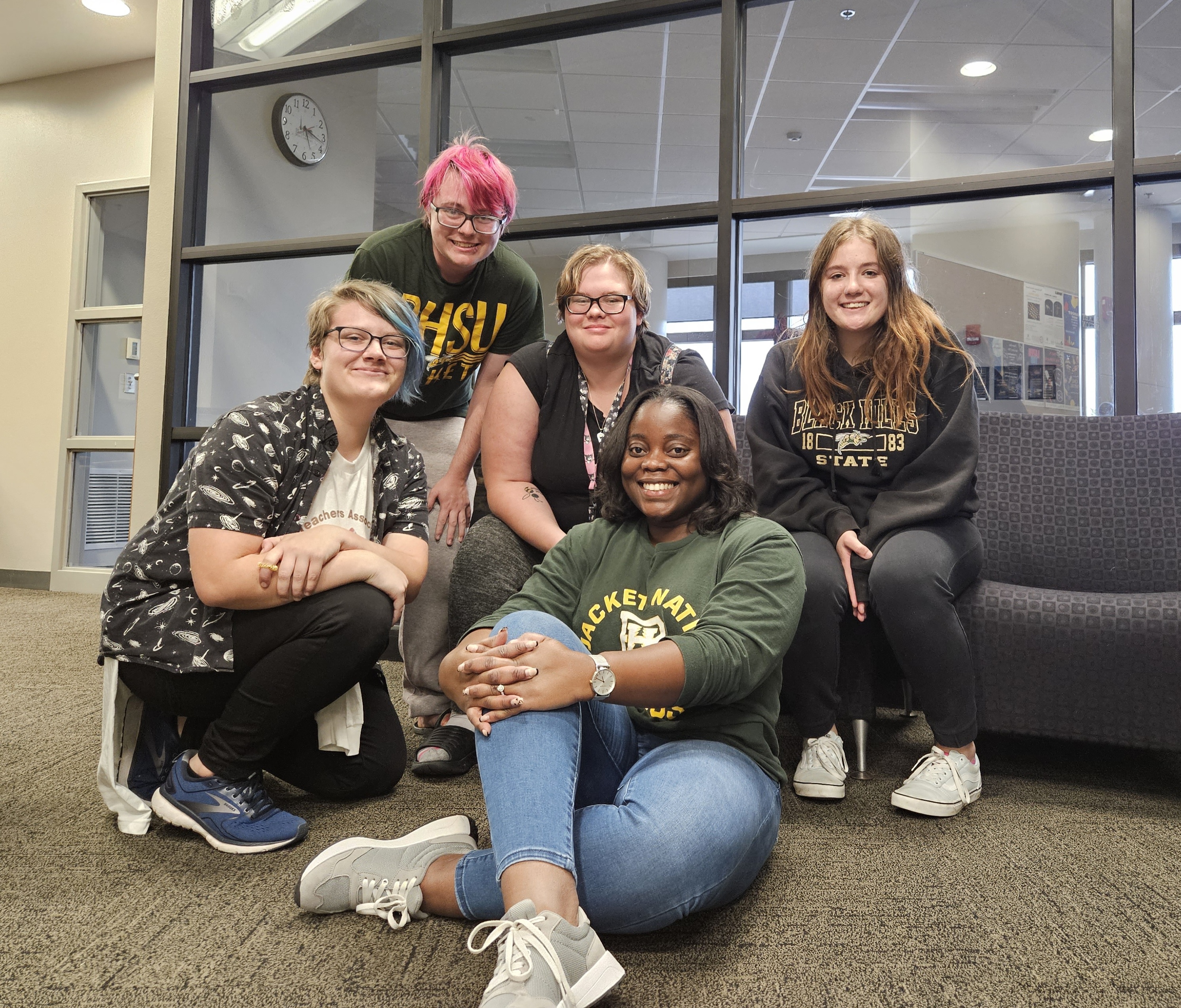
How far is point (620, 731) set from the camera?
114 cm

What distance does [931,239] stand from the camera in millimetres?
3012

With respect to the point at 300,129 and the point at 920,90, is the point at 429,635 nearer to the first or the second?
the point at 920,90

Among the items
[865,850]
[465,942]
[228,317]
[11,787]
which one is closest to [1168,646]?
[865,850]

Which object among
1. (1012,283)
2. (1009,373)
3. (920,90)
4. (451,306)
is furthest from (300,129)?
(1009,373)

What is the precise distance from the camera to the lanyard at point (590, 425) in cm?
175

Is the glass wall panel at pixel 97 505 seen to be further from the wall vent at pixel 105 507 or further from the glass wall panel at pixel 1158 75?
the glass wall panel at pixel 1158 75

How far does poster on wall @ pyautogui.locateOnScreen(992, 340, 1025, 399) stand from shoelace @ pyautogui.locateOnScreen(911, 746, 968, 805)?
1641mm

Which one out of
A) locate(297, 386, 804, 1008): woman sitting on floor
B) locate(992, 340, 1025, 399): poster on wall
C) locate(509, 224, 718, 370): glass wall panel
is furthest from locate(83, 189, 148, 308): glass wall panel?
locate(297, 386, 804, 1008): woman sitting on floor

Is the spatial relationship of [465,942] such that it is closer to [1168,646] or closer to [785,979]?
[785,979]

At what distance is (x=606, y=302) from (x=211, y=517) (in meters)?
0.88

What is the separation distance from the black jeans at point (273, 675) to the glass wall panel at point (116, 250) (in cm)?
429

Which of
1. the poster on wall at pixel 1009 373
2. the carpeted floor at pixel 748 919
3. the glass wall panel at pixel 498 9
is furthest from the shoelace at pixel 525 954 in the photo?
the glass wall panel at pixel 498 9

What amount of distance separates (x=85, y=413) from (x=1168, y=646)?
5.39 metres

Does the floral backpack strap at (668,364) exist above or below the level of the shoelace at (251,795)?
above
